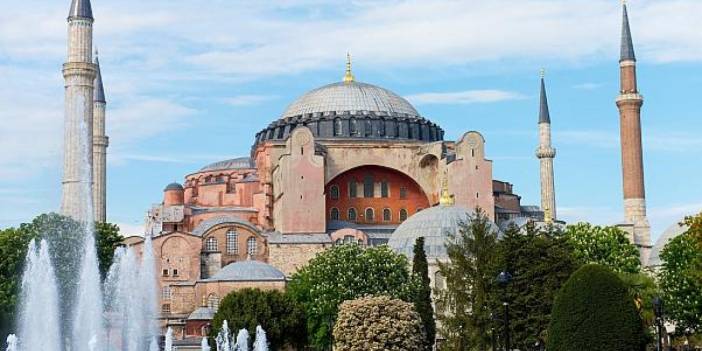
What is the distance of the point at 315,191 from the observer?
173ft

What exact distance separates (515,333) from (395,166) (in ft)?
84.5

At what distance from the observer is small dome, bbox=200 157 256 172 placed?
208 feet

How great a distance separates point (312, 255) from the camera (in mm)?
51125

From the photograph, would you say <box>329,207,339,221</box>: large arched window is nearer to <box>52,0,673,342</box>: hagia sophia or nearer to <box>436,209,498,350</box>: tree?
<box>52,0,673,342</box>: hagia sophia

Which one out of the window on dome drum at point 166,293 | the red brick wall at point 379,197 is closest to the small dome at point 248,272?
the window on dome drum at point 166,293

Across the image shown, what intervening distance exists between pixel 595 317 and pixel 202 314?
27401 mm

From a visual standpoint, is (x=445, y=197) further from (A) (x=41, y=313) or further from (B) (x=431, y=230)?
(A) (x=41, y=313)

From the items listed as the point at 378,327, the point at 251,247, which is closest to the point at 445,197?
the point at 251,247

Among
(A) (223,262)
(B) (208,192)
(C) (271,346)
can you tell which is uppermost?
(B) (208,192)

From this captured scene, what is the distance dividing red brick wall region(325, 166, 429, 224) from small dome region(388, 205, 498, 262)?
6.33 meters

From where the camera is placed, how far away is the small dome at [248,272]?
48.5 meters

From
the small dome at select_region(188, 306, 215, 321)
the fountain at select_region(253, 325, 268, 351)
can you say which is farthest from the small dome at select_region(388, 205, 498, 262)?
the fountain at select_region(253, 325, 268, 351)

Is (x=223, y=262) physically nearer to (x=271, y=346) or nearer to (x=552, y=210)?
(x=271, y=346)

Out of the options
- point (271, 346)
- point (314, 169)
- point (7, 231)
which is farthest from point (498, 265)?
point (314, 169)
